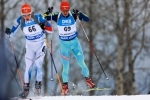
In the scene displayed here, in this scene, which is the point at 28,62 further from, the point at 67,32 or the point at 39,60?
the point at 67,32

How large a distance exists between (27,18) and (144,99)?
10.4 feet

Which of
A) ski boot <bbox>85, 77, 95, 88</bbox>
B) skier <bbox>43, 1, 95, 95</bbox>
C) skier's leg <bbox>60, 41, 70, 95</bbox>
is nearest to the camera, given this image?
skier <bbox>43, 1, 95, 95</bbox>

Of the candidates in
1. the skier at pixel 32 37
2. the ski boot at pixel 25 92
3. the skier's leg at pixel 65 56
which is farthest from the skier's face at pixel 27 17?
the ski boot at pixel 25 92

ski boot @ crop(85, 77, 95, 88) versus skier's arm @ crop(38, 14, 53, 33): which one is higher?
skier's arm @ crop(38, 14, 53, 33)

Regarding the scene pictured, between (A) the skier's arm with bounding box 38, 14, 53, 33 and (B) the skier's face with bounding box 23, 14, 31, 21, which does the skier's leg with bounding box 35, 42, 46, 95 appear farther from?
(B) the skier's face with bounding box 23, 14, 31, 21

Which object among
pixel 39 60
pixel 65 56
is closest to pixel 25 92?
pixel 39 60

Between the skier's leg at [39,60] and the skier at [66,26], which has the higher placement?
the skier at [66,26]

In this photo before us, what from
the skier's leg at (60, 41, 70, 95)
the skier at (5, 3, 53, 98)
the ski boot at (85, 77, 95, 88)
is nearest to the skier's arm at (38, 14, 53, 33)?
the skier at (5, 3, 53, 98)

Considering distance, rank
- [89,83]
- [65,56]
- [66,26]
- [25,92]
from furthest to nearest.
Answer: [89,83]
[65,56]
[66,26]
[25,92]

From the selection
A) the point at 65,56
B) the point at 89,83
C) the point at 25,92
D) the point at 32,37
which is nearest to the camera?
the point at 25,92

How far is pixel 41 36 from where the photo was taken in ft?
34.2

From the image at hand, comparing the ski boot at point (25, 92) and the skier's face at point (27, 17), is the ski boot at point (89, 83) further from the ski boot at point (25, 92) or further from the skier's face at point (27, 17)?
the skier's face at point (27, 17)

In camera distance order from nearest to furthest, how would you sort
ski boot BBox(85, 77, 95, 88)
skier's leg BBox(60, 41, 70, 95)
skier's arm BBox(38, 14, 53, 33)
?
1. skier's arm BBox(38, 14, 53, 33)
2. skier's leg BBox(60, 41, 70, 95)
3. ski boot BBox(85, 77, 95, 88)

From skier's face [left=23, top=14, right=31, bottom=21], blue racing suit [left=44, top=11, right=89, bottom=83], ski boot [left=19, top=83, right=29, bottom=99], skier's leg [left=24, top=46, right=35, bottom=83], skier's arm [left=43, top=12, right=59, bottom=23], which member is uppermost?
skier's face [left=23, top=14, right=31, bottom=21]
